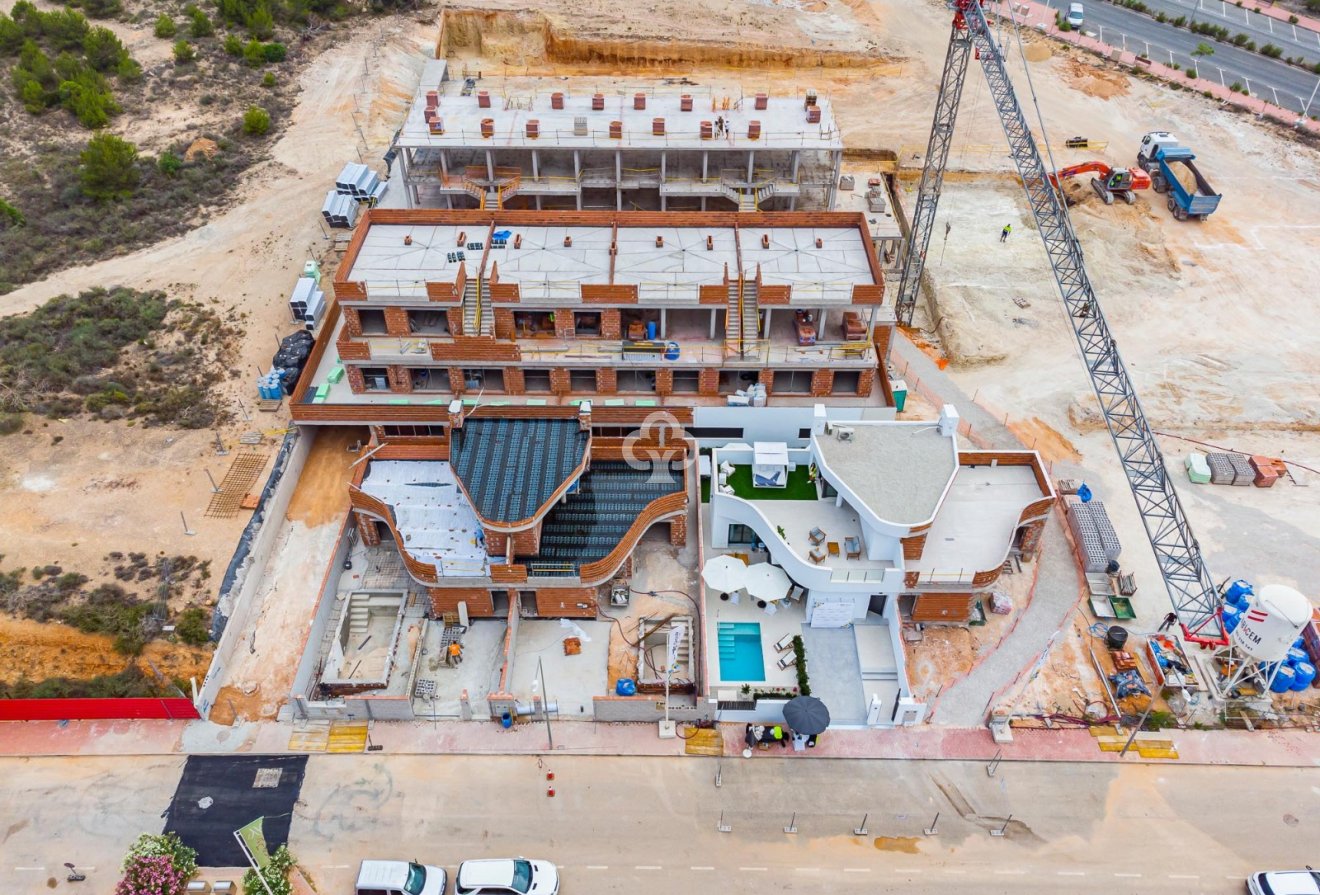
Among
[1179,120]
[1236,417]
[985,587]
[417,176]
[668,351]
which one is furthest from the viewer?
[1179,120]

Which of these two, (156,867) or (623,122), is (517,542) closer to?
(156,867)

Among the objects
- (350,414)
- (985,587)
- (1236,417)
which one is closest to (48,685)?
(350,414)

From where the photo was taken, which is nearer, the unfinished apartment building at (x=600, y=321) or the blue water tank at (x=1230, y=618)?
the blue water tank at (x=1230, y=618)

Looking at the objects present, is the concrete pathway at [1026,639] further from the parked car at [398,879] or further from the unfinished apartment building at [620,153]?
the unfinished apartment building at [620,153]

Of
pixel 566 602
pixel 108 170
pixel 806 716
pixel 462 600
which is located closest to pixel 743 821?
pixel 806 716

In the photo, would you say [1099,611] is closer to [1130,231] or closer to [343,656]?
[343,656]

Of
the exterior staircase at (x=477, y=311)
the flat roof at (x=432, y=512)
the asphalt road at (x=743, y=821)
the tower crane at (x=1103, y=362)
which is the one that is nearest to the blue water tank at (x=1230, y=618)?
the tower crane at (x=1103, y=362)

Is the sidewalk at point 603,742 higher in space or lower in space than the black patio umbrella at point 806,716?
lower
